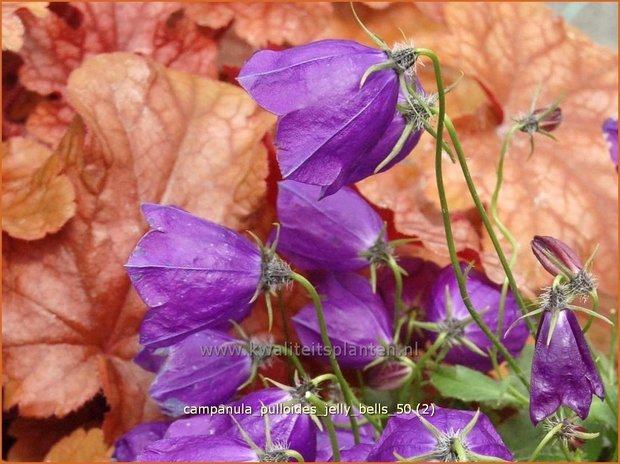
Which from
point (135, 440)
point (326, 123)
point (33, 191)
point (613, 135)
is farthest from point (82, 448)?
point (613, 135)

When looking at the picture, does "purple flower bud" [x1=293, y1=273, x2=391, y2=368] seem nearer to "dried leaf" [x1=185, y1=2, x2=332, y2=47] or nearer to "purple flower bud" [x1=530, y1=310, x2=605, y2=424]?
"purple flower bud" [x1=530, y1=310, x2=605, y2=424]

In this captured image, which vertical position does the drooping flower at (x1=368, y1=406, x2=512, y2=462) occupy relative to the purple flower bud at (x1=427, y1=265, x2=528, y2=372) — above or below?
below

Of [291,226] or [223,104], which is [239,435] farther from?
[223,104]

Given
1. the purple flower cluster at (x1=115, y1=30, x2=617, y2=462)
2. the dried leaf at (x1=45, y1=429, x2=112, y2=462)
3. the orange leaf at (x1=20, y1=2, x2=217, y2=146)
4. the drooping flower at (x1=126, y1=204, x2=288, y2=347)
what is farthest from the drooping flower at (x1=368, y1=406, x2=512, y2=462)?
the orange leaf at (x1=20, y1=2, x2=217, y2=146)

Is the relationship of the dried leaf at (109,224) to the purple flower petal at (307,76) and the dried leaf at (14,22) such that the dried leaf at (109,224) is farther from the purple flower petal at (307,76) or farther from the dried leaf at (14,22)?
the purple flower petal at (307,76)

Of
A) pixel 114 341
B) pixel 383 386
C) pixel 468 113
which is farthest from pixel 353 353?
pixel 468 113
